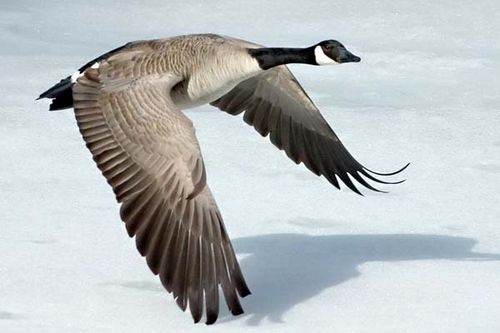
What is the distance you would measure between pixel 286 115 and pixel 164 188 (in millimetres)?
1641

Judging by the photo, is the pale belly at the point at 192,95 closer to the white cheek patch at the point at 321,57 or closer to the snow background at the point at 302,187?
the white cheek patch at the point at 321,57

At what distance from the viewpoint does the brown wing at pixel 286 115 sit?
607 centimetres

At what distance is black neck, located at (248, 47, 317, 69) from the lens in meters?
5.43

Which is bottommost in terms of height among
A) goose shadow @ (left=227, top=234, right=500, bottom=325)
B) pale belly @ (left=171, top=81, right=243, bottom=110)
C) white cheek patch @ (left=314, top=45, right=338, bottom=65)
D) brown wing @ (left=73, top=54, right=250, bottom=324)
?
goose shadow @ (left=227, top=234, right=500, bottom=325)

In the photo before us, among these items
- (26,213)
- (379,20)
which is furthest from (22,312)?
(379,20)

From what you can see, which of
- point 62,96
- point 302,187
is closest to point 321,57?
point 302,187

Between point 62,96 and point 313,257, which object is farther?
point 62,96

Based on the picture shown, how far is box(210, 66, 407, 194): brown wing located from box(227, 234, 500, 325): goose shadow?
573mm

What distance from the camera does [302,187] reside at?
→ 20.6 ft

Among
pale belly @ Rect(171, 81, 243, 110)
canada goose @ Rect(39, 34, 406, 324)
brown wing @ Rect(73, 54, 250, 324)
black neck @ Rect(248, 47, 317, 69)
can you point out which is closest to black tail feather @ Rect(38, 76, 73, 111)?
canada goose @ Rect(39, 34, 406, 324)

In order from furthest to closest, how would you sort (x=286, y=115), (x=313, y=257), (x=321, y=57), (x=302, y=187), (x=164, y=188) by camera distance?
(x=302, y=187) < (x=286, y=115) < (x=321, y=57) < (x=313, y=257) < (x=164, y=188)

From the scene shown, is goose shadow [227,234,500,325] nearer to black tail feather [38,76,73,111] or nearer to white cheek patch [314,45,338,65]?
white cheek patch [314,45,338,65]

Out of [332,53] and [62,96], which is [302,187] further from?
[62,96]

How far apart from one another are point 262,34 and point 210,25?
15.3 inches
